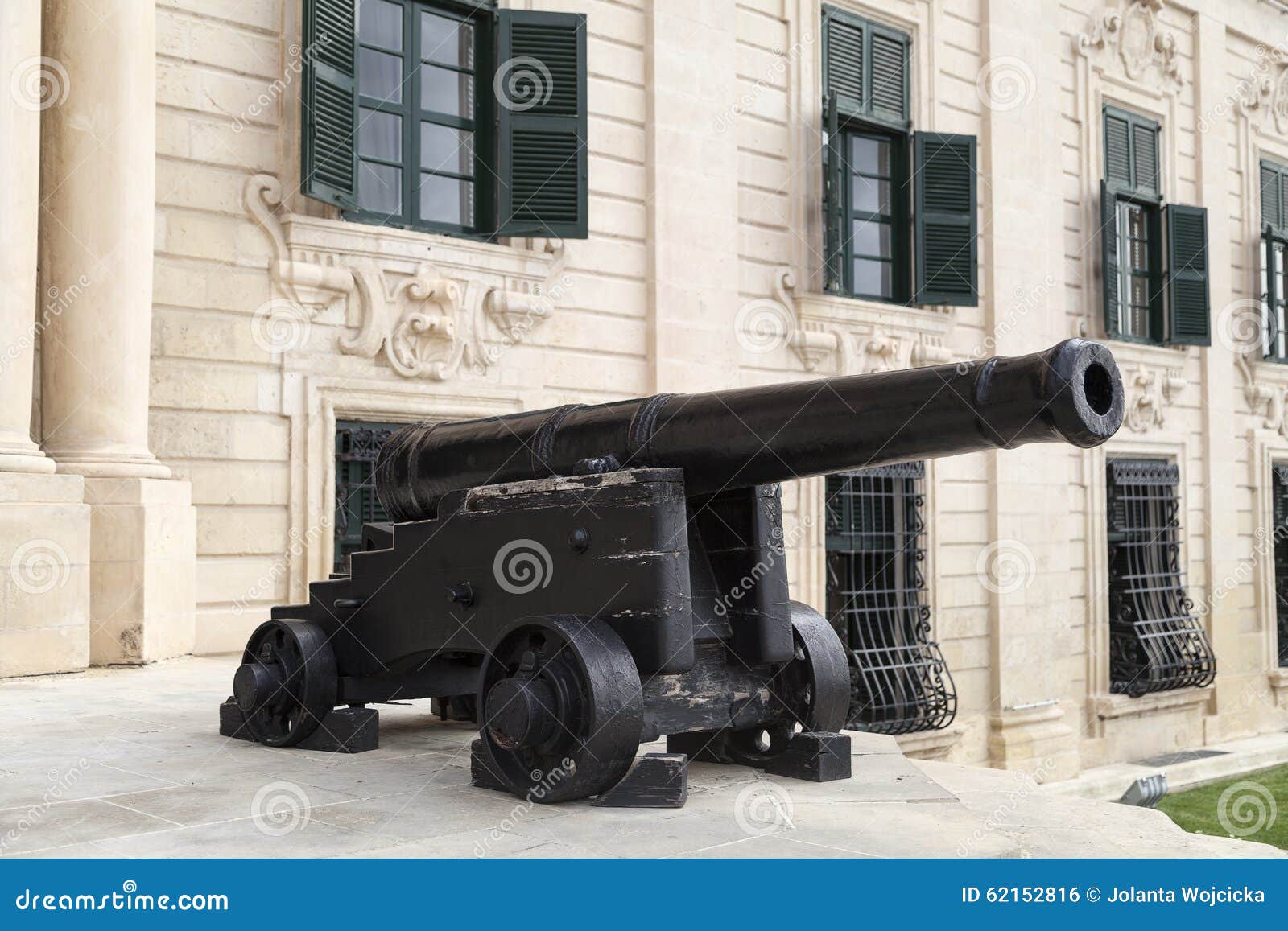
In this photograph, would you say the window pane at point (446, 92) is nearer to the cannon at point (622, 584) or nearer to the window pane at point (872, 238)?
the window pane at point (872, 238)

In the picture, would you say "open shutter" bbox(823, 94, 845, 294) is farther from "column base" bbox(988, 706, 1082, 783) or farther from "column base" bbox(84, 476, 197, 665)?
"column base" bbox(84, 476, 197, 665)

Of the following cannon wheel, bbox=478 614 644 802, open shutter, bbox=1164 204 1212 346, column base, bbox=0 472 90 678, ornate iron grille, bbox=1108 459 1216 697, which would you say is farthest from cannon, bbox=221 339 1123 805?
open shutter, bbox=1164 204 1212 346

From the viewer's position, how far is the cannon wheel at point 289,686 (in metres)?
5.25

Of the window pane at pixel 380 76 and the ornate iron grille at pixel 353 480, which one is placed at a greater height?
the window pane at pixel 380 76

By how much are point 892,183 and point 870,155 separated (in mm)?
384

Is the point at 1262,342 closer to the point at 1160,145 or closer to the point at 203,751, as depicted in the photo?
the point at 1160,145

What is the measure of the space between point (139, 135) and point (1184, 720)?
13029mm

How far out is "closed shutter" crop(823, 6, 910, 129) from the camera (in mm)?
13383

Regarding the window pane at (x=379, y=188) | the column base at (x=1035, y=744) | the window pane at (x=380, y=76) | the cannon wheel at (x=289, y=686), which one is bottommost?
the column base at (x=1035, y=744)

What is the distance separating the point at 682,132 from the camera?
39.0 feet

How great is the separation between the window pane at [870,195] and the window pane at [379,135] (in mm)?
4982

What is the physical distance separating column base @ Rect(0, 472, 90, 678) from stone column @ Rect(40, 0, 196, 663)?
37 cm

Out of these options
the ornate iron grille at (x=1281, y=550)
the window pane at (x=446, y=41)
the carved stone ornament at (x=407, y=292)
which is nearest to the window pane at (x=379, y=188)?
the carved stone ornament at (x=407, y=292)

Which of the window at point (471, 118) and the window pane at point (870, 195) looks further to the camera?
the window pane at point (870, 195)
